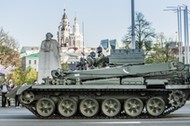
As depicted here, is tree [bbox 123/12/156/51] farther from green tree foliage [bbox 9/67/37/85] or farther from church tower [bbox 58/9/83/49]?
church tower [bbox 58/9/83/49]

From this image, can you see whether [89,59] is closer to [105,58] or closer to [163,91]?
[105,58]

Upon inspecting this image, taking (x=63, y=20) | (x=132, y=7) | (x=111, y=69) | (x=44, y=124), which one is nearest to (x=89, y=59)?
(x=111, y=69)

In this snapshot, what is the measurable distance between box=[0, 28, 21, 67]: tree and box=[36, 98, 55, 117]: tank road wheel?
2437 inches

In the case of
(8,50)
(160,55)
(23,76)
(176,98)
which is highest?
(8,50)

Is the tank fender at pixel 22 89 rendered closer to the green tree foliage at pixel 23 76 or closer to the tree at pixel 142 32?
the tree at pixel 142 32

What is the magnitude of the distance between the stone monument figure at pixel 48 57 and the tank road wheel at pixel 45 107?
7.16 feet

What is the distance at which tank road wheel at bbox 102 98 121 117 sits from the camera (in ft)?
63.1

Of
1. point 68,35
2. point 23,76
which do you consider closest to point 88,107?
point 23,76

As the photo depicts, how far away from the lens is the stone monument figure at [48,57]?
70.2ft

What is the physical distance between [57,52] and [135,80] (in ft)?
13.2

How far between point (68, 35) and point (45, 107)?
16780 centimetres

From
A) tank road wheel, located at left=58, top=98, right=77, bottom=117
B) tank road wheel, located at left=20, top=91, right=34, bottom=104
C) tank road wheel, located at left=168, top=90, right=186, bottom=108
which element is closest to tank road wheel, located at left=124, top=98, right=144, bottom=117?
tank road wheel, located at left=168, top=90, right=186, bottom=108

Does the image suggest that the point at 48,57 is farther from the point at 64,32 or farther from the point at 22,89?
the point at 64,32

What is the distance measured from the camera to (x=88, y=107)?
63.3 feet
